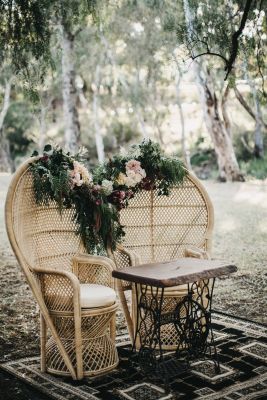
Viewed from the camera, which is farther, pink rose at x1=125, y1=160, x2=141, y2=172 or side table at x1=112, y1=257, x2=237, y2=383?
pink rose at x1=125, y1=160, x2=141, y2=172

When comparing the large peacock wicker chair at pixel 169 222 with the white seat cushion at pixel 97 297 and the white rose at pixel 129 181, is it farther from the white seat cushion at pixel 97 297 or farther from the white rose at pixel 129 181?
the white seat cushion at pixel 97 297

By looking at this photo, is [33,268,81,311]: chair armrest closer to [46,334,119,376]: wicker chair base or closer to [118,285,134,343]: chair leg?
[46,334,119,376]: wicker chair base

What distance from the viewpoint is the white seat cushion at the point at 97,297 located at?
3.32 m

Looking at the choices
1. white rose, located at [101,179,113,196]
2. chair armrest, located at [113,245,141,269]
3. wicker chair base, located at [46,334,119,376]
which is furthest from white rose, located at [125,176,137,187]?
wicker chair base, located at [46,334,119,376]

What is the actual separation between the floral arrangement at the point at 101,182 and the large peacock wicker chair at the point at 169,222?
4.3 inches

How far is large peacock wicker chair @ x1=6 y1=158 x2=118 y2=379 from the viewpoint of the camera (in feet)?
10.9

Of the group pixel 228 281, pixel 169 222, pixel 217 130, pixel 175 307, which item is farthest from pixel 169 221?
pixel 217 130

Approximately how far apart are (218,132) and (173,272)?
1240 centimetres

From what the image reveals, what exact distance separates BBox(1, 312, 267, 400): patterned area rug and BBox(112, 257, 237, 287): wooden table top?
1.89 ft

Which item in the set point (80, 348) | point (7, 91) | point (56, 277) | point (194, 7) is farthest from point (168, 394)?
point (7, 91)

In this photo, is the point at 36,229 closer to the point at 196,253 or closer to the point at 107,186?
the point at 107,186

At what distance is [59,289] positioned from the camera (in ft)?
11.2

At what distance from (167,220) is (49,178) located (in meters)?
1.25

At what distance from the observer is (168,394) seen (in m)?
3.07
